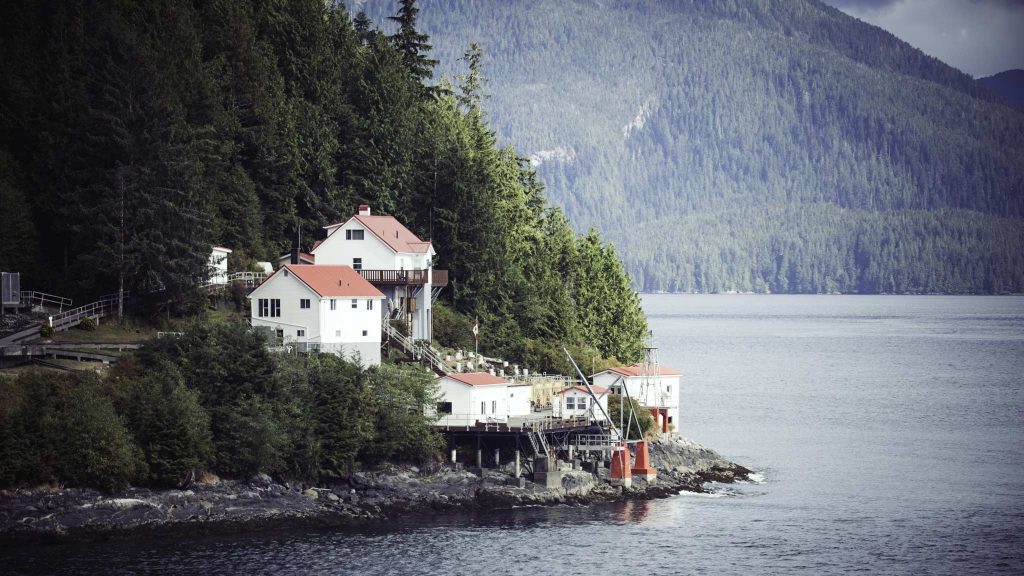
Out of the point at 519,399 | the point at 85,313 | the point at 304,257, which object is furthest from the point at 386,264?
the point at 85,313

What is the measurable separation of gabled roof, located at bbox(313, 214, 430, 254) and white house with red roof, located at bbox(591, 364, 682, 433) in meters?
15.2

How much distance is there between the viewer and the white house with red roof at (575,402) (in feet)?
302

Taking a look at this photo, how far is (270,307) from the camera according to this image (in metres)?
87.2

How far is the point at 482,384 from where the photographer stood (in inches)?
3371

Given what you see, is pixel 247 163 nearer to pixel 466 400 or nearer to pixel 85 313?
pixel 85 313

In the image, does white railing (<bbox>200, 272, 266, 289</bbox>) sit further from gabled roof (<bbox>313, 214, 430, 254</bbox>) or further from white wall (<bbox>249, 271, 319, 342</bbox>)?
white wall (<bbox>249, 271, 319, 342</bbox>)

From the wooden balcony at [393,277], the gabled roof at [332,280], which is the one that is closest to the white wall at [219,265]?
the gabled roof at [332,280]

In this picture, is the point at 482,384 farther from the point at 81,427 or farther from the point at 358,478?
the point at 81,427

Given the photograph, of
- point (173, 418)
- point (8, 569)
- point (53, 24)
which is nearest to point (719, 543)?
point (173, 418)

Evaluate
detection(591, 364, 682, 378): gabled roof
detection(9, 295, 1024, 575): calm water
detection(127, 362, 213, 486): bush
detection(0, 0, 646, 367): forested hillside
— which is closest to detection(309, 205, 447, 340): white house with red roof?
detection(0, 0, 646, 367): forested hillside

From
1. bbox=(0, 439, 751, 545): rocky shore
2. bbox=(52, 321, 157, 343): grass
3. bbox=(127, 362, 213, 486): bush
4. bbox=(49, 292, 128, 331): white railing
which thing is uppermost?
bbox=(49, 292, 128, 331): white railing

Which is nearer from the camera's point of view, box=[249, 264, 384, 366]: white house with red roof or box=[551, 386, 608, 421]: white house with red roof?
box=[249, 264, 384, 366]: white house with red roof

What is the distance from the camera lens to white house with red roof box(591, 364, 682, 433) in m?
101

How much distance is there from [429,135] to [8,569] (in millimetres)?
59470
